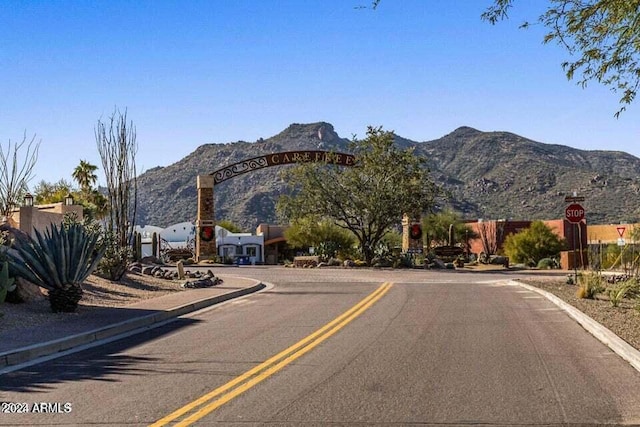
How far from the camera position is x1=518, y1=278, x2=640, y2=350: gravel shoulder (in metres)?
14.9

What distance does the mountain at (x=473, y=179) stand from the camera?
9925cm

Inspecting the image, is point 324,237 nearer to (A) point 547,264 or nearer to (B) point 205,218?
(B) point 205,218

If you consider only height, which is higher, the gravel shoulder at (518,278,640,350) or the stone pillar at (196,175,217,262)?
the stone pillar at (196,175,217,262)

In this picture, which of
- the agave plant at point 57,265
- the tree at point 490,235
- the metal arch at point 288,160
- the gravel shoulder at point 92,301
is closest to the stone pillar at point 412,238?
the metal arch at point 288,160

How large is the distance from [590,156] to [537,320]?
5441 inches

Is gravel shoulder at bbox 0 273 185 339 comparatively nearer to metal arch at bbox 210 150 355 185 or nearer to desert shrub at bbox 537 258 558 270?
metal arch at bbox 210 150 355 185

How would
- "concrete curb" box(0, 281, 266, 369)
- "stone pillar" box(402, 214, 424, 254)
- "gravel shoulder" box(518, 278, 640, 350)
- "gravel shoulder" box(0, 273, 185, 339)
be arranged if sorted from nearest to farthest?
1. "concrete curb" box(0, 281, 266, 369)
2. "gravel shoulder" box(518, 278, 640, 350)
3. "gravel shoulder" box(0, 273, 185, 339)
4. "stone pillar" box(402, 214, 424, 254)

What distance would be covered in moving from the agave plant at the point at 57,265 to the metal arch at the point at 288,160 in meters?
31.3

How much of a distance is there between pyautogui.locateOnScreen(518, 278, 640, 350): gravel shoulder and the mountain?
62554mm

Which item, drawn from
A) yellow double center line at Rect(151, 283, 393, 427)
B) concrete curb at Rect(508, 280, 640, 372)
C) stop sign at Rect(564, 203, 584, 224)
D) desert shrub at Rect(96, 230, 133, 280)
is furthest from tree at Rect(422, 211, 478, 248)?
yellow double center line at Rect(151, 283, 393, 427)

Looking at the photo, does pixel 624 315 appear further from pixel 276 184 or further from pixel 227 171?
pixel 276 184

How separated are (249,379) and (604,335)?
23.0 ft

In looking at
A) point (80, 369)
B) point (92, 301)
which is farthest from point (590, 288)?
point (80, 369)

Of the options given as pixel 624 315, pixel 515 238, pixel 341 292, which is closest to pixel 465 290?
pixel 341 292
